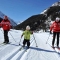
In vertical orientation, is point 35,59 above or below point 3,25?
below

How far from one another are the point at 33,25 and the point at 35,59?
7016 inches

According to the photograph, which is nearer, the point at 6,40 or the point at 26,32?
the point at 26,32

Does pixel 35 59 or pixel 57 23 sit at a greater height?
pixel 57 23

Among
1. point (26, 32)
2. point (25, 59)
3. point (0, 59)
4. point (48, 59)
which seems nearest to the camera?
point (0, 59)

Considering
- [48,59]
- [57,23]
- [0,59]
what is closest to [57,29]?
[57,23]

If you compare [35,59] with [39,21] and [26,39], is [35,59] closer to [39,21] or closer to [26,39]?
[26,39]

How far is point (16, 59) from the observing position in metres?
7.41

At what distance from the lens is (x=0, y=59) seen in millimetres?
7086

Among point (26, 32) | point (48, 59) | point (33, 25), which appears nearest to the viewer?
point (48, 59)

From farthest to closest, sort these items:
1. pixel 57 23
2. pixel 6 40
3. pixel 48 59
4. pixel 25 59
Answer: pixel 6 40, pixel 57 23, pixel 48 59, pixel 25 59

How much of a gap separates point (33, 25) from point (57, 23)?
173152 mm

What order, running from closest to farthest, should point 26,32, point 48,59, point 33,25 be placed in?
point 48,59 → point 26,32 → point 33,25

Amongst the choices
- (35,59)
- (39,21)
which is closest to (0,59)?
(35,59)

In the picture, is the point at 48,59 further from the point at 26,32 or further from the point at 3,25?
the point at 3,25
